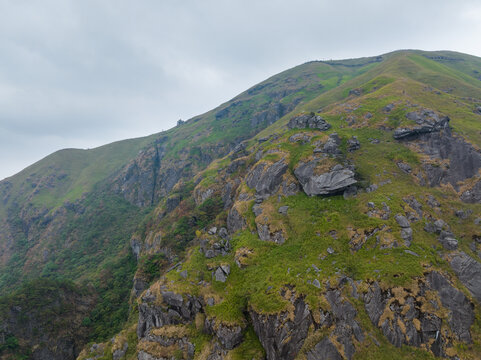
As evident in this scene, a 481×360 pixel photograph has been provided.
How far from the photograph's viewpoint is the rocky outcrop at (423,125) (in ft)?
146

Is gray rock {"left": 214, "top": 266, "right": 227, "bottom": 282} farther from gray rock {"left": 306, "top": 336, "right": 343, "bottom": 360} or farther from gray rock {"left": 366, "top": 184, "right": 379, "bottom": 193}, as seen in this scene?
gray rock {"left": 366, "top": 184, "right": 379, "bottom": 193}

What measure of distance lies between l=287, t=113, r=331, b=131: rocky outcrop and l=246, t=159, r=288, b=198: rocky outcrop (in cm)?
1680

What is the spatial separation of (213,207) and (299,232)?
34355mm

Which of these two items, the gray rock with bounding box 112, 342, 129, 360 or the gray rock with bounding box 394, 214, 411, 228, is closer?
the gray rock with bounding box 394, 214, 411, 228

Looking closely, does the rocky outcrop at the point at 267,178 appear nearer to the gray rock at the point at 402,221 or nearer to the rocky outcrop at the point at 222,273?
the rocky outcrop at the point at 222,273

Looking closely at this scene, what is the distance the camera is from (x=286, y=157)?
49688 mm

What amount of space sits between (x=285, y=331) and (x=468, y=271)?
22287 mm

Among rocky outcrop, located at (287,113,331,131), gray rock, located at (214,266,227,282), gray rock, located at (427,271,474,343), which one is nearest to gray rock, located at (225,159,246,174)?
rocky outcrop, located at (287,113,331,131)

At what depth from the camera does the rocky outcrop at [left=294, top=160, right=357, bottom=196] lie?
37688 mm

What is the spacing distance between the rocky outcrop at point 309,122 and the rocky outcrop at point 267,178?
16.8m

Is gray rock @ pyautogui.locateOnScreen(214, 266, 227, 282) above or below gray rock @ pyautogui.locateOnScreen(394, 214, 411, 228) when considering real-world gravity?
below

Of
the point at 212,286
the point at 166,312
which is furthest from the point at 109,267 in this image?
the point at 212,286

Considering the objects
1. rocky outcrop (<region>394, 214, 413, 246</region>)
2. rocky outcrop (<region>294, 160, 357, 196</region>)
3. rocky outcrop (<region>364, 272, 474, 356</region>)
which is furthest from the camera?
rocky outcrop (<region>294, 160, 357, 196</region>)

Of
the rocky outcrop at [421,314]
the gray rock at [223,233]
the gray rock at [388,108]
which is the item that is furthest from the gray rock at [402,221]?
the gray rock at [388,108]
